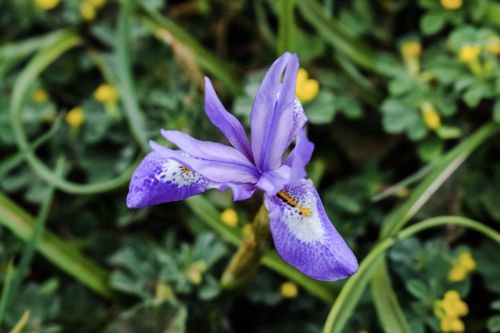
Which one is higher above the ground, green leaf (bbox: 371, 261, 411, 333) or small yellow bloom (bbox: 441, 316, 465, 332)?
green leaf (bbox: 371, 261, 411, 333)

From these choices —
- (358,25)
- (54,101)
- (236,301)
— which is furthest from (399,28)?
(54,101)

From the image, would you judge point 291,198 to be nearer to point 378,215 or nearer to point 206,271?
point 206,271

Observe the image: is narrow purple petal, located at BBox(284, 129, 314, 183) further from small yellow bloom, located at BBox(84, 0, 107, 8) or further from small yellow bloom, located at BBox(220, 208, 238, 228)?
small yellow bloom, located at BBox(84, 0, 107, 8)

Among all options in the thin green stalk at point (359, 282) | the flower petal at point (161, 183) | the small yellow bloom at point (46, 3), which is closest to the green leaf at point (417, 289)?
the thin green stalk at point (359, 282)

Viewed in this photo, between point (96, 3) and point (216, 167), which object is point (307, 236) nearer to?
point (216, 167)

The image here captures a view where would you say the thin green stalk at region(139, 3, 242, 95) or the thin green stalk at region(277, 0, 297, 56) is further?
the thin green stalk at region(139, 3, 242, 95)

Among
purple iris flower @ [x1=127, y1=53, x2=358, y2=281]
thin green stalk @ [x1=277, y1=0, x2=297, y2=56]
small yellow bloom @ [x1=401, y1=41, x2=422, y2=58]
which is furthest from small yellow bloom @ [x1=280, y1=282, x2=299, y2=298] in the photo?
small yellow bloom @ [x1=401, y1=41, x2=422, y2=58]

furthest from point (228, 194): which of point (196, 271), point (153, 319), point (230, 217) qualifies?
point (153, 319)
